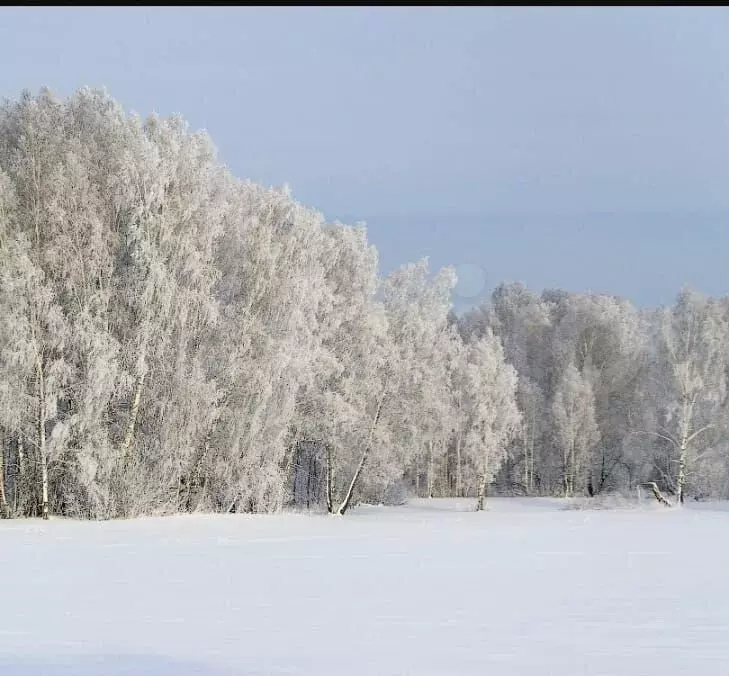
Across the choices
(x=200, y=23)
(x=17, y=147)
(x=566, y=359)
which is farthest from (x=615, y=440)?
(x=200, y=23)

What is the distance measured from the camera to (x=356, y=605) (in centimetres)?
757

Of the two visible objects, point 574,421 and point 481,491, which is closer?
point 481,491

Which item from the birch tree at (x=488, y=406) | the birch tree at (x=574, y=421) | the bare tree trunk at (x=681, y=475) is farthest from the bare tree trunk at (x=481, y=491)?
the birch tree at (x=574, y=421)

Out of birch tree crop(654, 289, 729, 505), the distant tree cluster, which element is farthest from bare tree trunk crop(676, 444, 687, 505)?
the distant tree cluster

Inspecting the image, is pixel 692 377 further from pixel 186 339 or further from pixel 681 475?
pixel 186 339

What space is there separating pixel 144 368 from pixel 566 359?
24851 mm

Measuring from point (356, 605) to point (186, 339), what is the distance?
1171cm

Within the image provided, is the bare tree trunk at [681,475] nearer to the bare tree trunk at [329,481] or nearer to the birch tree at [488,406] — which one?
the birch tree at [488,406]

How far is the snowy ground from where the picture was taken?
5441mm

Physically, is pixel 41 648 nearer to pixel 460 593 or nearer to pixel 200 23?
pixel 460 593

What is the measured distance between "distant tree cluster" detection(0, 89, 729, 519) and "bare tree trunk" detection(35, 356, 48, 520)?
0.06 metres

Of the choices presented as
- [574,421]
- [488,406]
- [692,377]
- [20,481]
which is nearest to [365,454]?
[488,406]

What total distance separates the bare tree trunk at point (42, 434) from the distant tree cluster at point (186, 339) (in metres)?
0.06

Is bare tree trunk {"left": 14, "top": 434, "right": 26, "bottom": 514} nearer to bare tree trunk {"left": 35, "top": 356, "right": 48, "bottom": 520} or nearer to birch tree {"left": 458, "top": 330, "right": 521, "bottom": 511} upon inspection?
bare tree trunk {"left": 35, "top": 356, "right": 48, "bottom": 520}
